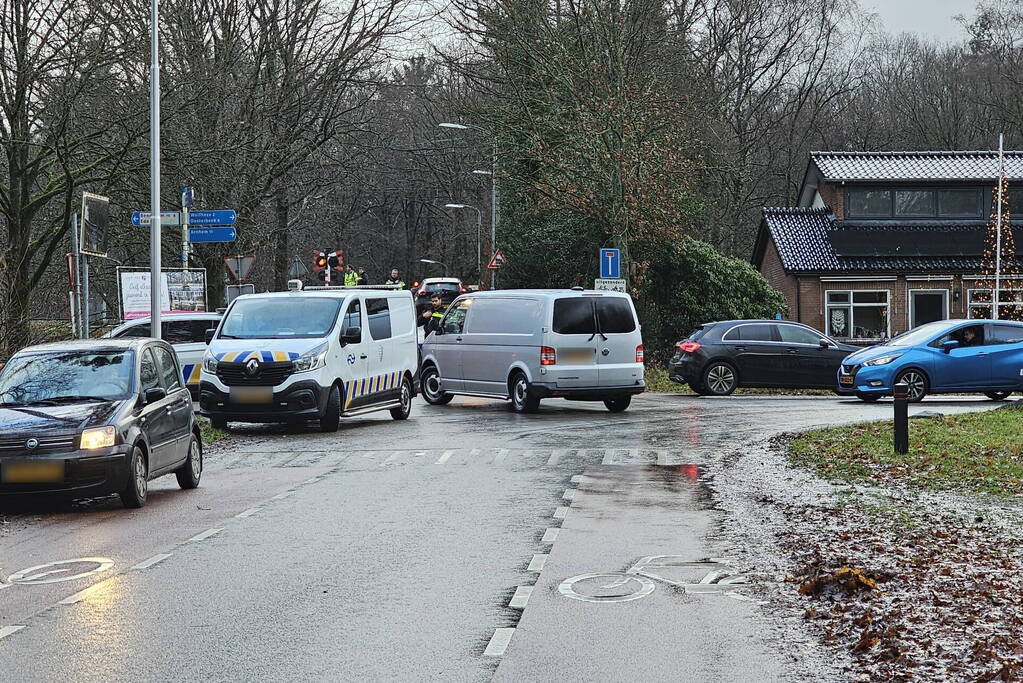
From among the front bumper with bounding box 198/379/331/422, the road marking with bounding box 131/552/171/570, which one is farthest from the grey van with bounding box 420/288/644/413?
the road marking with bounding box 131/552/171/570

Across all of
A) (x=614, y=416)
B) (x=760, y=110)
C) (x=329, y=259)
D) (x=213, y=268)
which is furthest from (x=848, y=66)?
(x=614, y=416)

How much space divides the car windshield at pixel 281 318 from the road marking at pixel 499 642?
13.2m

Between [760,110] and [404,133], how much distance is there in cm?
1788

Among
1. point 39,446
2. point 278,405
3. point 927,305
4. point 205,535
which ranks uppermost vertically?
point 927,305

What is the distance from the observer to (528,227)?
145 feet

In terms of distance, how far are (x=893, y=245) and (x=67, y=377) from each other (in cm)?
4095

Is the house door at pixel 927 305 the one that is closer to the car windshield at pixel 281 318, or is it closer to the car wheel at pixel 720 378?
the car wheel at pixel 720 378

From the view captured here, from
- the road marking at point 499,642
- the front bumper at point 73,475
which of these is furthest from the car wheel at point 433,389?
the road marking at point 499,642

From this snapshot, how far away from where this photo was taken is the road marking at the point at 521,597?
7941mm

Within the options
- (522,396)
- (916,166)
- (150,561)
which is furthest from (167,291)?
(916,166)

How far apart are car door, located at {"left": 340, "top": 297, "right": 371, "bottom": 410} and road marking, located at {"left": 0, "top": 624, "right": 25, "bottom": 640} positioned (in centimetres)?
1269

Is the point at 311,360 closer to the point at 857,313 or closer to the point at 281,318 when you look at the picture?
the point at 281,318

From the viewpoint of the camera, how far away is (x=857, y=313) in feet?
165

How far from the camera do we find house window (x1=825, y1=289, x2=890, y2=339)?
164 feet
